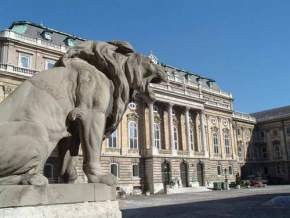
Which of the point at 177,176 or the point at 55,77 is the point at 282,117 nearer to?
the point at 177,176

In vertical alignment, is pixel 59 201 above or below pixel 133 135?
below

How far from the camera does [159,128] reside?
41375 millimetres

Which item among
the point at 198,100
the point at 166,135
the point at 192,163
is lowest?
the point at 192,163

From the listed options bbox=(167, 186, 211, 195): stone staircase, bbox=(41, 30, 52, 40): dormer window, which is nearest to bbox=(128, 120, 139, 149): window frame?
bbox=(167, 186, 211, 195): stone staircase

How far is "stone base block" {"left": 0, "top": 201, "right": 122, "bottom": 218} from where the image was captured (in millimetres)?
2729

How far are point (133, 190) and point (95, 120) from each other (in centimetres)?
3407

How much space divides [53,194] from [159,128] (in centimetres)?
3851

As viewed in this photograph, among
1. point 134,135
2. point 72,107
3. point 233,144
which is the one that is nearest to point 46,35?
point 134,135

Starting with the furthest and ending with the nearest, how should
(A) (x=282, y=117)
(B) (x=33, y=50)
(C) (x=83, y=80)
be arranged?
(A) (x=282, y=117) < (B) (x=33, y=50) < (C) (x=83, y=80)

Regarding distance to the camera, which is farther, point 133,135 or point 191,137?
point 191,137

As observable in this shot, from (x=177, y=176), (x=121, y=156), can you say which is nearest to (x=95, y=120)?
(x=121, y=156)

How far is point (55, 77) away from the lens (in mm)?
3494

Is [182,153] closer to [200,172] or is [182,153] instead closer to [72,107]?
[200,172]

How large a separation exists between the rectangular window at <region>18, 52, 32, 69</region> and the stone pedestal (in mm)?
30720
